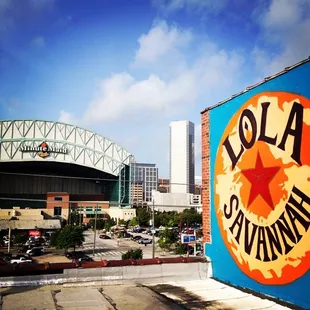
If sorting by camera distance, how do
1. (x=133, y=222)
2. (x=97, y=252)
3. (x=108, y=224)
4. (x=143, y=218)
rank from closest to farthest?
(x=97, y=252), (x=108, y=224), (x=133, y=222), (x=143, y=218)

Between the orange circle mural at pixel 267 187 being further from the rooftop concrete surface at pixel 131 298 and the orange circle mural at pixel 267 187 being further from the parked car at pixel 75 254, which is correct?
the parked car at pixel 75 254

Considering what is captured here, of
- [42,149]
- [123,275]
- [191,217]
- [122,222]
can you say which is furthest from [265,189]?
[122,222]

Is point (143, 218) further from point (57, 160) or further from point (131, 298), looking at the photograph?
Answer: point (131, 298)

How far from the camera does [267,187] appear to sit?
7.26m

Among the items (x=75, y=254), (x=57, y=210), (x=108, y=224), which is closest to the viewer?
(x=75, y=254)

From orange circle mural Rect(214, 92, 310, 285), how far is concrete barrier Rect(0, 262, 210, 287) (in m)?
1.30

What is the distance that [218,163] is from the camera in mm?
9227

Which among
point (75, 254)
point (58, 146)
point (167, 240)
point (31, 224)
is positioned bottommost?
point (75, 254)

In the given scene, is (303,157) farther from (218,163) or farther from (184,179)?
(184,179)

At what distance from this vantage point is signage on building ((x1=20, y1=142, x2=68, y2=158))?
8081 centimetres

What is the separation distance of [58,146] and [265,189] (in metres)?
80.4

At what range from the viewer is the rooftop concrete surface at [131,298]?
20.6 ft

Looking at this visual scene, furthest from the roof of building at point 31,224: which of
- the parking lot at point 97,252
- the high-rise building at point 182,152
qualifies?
the high-rise building at point 182,152

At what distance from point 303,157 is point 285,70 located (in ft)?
6.43
